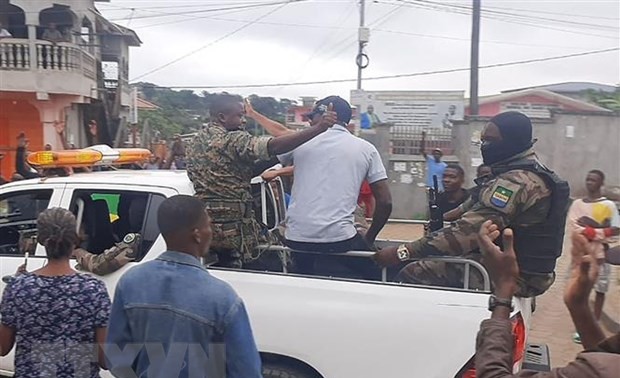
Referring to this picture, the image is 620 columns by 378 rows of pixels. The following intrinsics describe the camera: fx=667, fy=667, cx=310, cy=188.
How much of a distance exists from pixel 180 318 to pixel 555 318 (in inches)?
210

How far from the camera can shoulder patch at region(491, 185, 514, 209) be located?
293 centimetres

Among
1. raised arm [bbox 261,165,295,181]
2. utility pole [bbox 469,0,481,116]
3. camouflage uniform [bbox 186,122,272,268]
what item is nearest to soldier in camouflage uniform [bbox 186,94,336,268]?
camouflage uniform [bbox 186,122,272,268]

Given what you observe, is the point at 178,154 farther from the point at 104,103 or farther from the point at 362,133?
the point at 104,103

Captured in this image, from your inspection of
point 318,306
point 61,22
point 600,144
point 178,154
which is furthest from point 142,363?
point 61,22

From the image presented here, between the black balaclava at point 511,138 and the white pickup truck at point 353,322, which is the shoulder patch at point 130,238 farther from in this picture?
the black balaclava at point 511,138

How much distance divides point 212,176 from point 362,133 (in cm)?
1157

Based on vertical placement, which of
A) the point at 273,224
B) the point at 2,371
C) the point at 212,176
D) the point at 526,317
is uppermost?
the point at 212,176

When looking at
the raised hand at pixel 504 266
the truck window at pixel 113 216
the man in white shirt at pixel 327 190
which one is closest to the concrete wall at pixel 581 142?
the man in white shirt at pixel 327 190

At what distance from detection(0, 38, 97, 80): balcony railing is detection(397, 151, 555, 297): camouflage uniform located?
13.8 metres

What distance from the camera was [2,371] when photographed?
3.84 meters

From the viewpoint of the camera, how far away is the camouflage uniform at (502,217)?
2.94m

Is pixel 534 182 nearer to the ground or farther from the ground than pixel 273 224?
farther from the ground

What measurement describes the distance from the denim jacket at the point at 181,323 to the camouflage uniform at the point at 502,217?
130 cm

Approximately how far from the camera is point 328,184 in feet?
11.5
